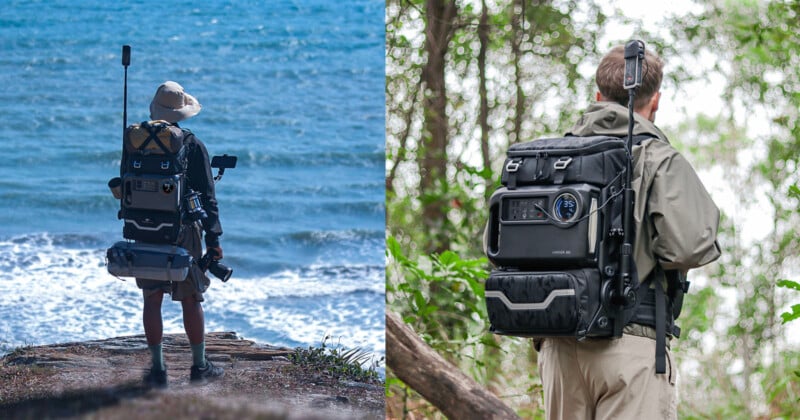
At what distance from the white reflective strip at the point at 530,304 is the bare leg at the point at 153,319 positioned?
1.93m

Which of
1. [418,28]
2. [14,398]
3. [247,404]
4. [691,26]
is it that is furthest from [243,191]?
[691,26]

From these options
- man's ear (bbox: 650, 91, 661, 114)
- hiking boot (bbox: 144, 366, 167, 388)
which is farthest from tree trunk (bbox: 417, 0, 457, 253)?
man's ear (bbox: 650, 91, 661, 114)

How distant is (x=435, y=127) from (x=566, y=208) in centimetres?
510

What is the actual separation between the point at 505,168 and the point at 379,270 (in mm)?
1746

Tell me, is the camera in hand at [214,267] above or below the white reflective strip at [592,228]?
below

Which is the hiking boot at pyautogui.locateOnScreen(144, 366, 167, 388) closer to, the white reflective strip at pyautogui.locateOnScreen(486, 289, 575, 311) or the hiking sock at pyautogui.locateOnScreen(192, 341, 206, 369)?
the hiking sock at pyautogui.locateOnScreen(192, 341, 206, 369)

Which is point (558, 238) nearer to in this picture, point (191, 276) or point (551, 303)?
point (551, 303)

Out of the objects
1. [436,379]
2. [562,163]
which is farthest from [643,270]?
[436,379]

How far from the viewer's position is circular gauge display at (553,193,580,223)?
2.60 metres

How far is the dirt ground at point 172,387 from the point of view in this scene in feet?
12.7

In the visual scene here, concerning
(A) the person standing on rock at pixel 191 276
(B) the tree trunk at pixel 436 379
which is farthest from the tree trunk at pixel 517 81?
(A) the person standing on rock at pixel 191 276

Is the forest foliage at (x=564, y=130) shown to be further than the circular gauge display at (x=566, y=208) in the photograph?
Yes

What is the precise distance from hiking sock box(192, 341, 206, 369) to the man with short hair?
5.97 feet

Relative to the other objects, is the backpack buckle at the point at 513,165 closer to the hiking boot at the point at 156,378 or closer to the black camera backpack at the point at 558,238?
the black camera backpack at the point at 558,238
